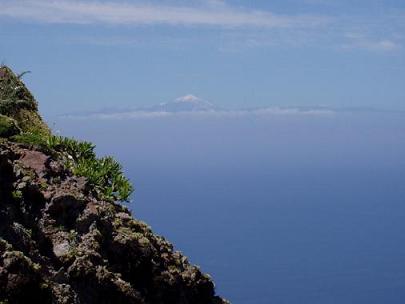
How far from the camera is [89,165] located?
38.7ft

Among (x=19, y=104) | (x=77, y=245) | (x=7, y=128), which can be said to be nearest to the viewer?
(x=77, y=245)

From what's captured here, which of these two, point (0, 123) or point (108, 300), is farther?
point (0, 123)

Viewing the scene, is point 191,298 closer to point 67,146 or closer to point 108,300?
point 108,300

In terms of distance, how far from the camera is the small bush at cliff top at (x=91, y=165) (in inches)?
442

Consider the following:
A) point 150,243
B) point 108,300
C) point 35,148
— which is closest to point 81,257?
point 108,300

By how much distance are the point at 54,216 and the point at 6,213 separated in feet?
2.72

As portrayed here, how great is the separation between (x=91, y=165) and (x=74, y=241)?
2.56m

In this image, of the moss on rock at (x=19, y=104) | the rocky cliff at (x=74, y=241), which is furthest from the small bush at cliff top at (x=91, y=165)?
the moss on rock at (x=19, y=104)

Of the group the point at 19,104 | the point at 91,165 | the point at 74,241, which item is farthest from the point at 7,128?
the point at 19,104

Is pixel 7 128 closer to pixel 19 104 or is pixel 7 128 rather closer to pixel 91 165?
pixel 91 165

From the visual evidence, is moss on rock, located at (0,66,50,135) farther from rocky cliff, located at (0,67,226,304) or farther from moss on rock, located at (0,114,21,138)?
rocky cliff, located at (0,67,226,304)

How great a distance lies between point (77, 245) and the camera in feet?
30.6

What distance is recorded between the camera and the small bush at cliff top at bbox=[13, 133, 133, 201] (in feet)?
36.8

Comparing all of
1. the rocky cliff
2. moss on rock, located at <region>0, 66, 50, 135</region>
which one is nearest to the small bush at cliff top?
the rocky cliff
